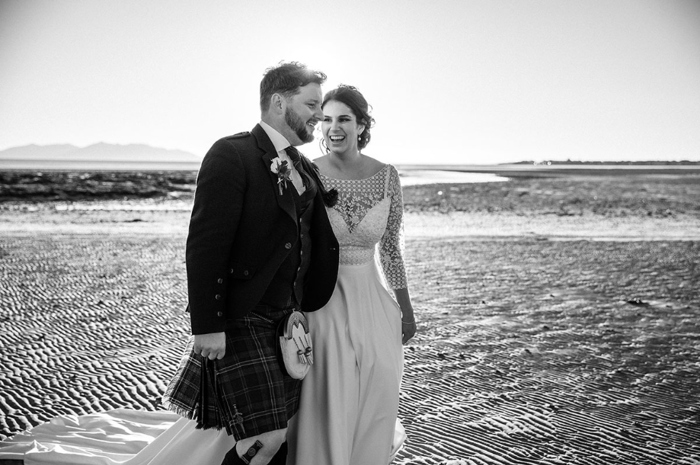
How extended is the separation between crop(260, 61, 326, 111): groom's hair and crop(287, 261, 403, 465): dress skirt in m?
1.05

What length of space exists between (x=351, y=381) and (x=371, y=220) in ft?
2.91

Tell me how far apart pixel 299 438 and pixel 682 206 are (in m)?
24.6

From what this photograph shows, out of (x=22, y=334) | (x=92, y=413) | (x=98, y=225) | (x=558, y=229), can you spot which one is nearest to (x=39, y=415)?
(x=92, y=413)

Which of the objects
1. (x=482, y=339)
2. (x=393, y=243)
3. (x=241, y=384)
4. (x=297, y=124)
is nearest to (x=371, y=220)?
(x=393, y=243)

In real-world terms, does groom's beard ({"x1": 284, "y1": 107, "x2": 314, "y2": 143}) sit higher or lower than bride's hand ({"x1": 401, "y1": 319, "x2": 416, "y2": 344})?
higher

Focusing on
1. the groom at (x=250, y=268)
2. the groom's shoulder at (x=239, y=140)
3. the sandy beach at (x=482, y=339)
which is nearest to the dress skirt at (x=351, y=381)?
the groom at (x=250, y=268)

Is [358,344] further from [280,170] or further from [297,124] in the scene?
[297,124]

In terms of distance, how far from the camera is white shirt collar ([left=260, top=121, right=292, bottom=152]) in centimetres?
277

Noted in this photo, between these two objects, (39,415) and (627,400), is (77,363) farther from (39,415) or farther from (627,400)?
(627,400)

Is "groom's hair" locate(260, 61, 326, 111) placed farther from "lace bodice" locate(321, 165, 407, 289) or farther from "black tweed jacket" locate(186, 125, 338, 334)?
"lace bodice" locate(321, 165, 407, 289)

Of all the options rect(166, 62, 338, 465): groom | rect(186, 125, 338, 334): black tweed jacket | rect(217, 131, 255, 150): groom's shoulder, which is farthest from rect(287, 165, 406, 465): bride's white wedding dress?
rect(217, 131, 255, 150): groom's shoulder

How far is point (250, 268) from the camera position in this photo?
2.59m

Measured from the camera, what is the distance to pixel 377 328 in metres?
3.36

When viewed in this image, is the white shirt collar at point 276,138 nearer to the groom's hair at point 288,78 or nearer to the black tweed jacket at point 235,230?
the black tweed jacket at point 235,230
